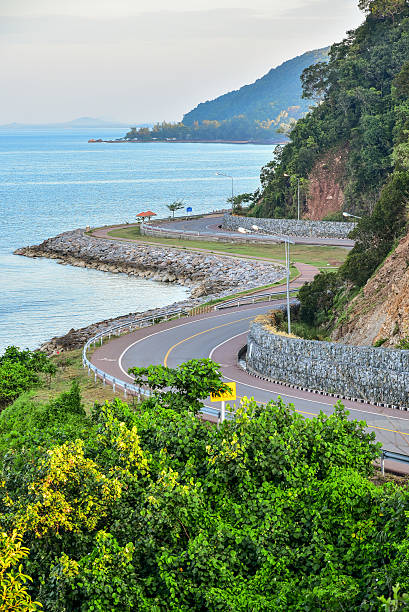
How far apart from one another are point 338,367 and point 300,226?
195ft

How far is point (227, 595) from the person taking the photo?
1155 cm

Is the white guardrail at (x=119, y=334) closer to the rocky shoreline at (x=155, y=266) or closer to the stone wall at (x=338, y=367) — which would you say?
the rocky shoreline at (x=155, y=266)

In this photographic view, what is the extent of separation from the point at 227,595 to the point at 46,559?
292 centimetres

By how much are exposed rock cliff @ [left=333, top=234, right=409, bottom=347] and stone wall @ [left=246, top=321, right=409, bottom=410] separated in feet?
9.64

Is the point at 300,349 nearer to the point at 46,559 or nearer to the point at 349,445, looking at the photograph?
the point at 349,445

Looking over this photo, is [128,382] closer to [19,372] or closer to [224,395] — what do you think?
[19,372]

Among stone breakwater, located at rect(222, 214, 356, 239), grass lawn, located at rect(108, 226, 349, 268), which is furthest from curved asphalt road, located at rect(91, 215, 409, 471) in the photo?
stone breakwater, located at rect(222, 214, 356, 239)

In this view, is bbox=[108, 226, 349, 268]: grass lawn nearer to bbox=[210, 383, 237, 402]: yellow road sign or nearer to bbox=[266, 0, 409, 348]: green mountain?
bbox=[266, 0, 409, 348]: green mountain

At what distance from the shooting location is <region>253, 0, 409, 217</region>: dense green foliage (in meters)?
80.5

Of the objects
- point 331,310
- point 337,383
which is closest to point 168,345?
point 331,310

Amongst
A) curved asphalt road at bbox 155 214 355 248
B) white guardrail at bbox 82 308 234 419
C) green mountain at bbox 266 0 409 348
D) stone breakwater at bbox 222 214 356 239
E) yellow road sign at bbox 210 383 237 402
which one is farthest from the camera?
stone breakwater at bbox 222 214 356 239

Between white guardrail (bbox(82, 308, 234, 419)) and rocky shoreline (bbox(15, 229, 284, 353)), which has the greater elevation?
white guardrail (bbox(82, 308, 234, 419))

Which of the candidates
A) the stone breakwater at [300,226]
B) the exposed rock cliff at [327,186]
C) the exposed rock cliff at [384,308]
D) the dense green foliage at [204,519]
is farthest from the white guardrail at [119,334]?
the exposed rock cliff at [327,186]

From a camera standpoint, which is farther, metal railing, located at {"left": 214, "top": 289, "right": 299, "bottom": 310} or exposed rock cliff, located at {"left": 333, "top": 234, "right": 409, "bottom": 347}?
metal railing, located at {"left": 214, "top": 289, "right": 299, "bottom": 310}
